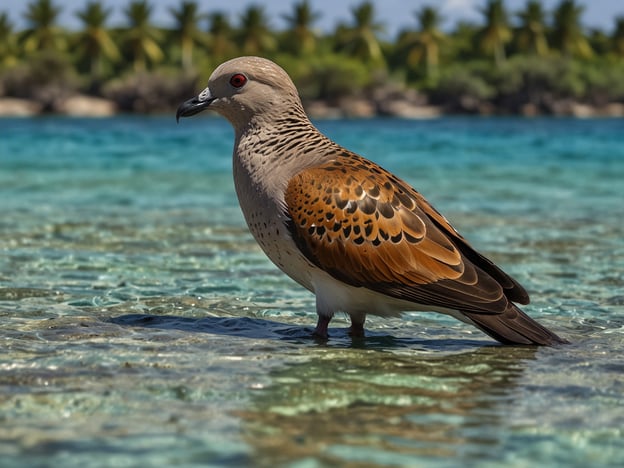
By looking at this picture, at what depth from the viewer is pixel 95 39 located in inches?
3898

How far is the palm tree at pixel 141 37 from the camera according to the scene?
95.8 m

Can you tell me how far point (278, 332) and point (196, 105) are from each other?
1475mm

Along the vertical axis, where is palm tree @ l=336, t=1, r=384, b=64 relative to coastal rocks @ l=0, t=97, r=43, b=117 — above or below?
above

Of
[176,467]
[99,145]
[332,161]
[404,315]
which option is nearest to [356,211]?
[332,161]

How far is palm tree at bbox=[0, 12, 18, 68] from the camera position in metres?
100

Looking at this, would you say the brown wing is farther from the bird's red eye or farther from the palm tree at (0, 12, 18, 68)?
the palm tree at (0, 12, 18, 68)

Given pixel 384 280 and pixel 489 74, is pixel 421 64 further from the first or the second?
pixel 384 280

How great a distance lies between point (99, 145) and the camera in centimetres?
3972

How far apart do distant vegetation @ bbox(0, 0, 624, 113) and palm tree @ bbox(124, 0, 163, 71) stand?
0.13 meters

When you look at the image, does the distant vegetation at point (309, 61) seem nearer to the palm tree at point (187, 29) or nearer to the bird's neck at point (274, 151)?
the palm tree at point (187, 29)

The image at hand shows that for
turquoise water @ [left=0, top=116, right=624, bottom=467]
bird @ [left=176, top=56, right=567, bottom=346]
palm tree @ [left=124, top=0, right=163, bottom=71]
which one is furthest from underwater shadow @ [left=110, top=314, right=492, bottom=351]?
palm tree @ [left=124, top=0, right=163, bottom=71]

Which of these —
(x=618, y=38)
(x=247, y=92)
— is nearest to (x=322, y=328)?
(x=247, y=92)

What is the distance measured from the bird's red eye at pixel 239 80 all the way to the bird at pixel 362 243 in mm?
434

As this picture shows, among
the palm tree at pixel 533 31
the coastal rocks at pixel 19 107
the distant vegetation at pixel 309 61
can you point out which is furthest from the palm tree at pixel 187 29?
the palm tree at pixel 533 31
